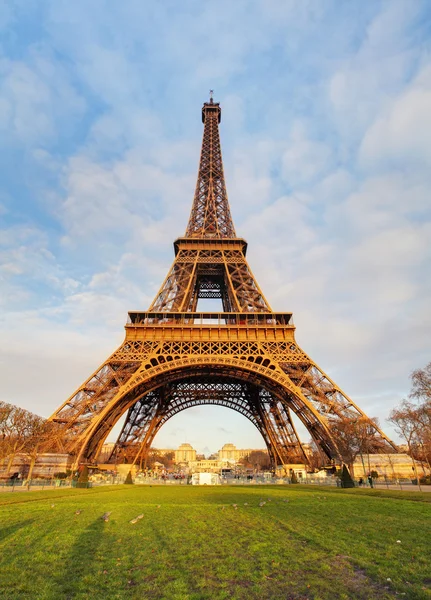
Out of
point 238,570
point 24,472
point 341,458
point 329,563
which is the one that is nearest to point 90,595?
point 238,570

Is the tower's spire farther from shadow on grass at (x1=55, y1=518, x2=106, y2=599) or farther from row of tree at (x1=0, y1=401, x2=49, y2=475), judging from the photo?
shadow on grass at (x1=55, y1=518, x2=106, y2=599)

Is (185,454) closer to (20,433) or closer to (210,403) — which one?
(210,403)

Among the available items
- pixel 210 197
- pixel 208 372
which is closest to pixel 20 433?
pixel 208 372

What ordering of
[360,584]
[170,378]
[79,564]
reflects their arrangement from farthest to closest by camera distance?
[170,378] < [79,564] < [360,584]

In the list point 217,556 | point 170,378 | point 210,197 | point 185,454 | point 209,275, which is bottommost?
point 217,556

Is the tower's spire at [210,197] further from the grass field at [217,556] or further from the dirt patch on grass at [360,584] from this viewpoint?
the dirt patch on grass at [360,584]
